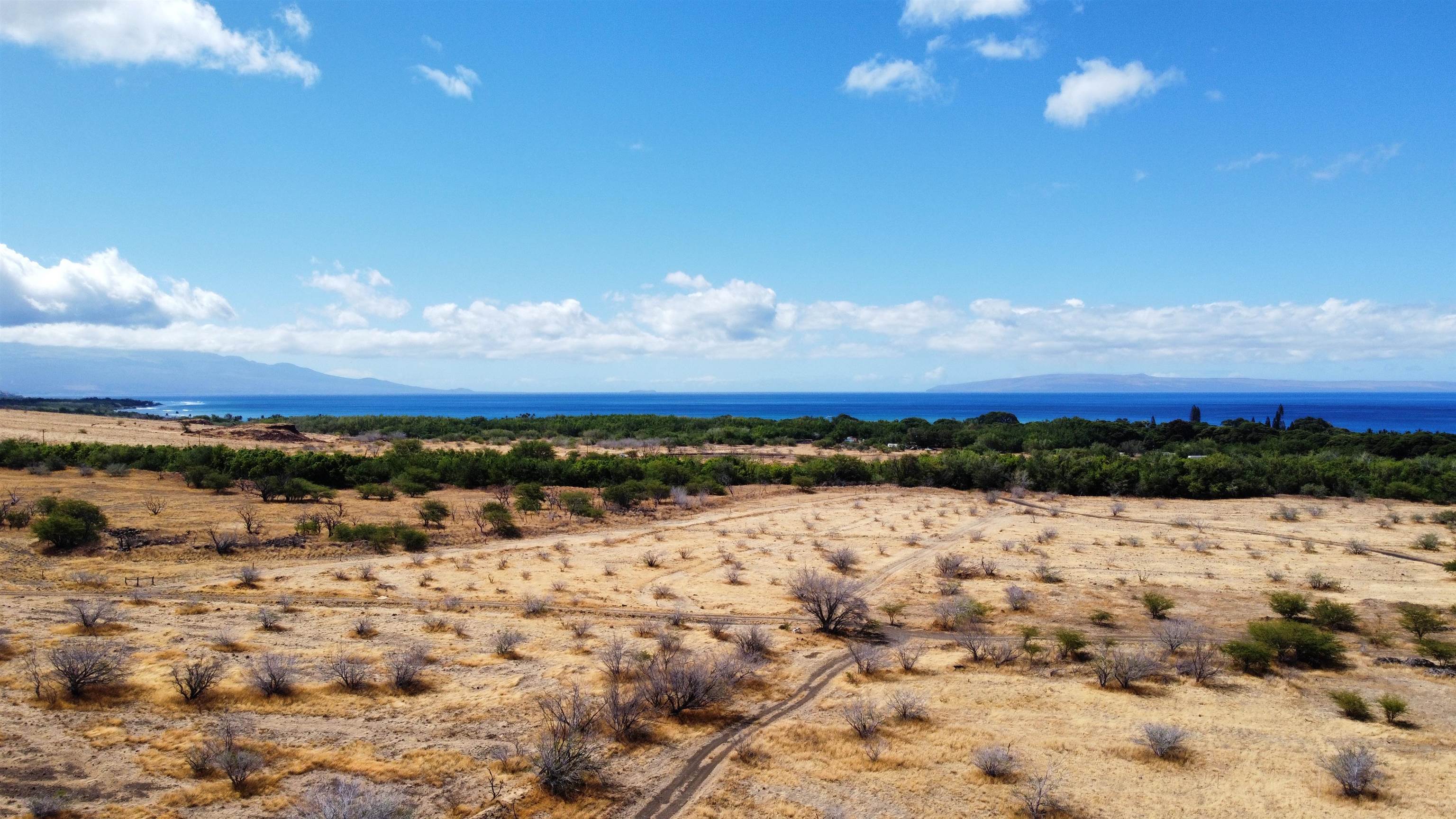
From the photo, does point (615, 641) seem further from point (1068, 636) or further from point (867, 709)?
point (1068, 636)

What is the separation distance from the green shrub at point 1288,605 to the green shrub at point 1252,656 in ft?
11.5

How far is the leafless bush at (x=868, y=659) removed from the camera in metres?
13.1

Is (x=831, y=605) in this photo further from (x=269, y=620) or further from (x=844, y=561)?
(x=269, y=620)

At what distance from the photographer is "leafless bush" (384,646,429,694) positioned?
456 inches

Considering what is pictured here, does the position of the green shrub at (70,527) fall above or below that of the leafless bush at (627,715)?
above

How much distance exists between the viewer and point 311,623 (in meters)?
14.8

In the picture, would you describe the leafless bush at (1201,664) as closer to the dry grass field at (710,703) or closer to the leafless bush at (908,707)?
the dry grass field at (710,703)

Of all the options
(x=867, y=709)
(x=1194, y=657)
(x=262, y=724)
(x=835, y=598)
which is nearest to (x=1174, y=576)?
(x=1194, y=657)

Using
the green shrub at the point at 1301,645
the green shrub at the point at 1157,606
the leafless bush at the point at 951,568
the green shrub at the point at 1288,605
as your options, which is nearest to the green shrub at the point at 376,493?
the leafless bush at the point at 951,568

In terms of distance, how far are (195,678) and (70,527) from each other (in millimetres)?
13462

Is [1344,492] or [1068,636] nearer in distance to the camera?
[1068,636]

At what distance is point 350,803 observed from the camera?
24.8 ft

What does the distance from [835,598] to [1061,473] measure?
102 feet

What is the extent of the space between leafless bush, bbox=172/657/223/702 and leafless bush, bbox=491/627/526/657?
4.36 m
